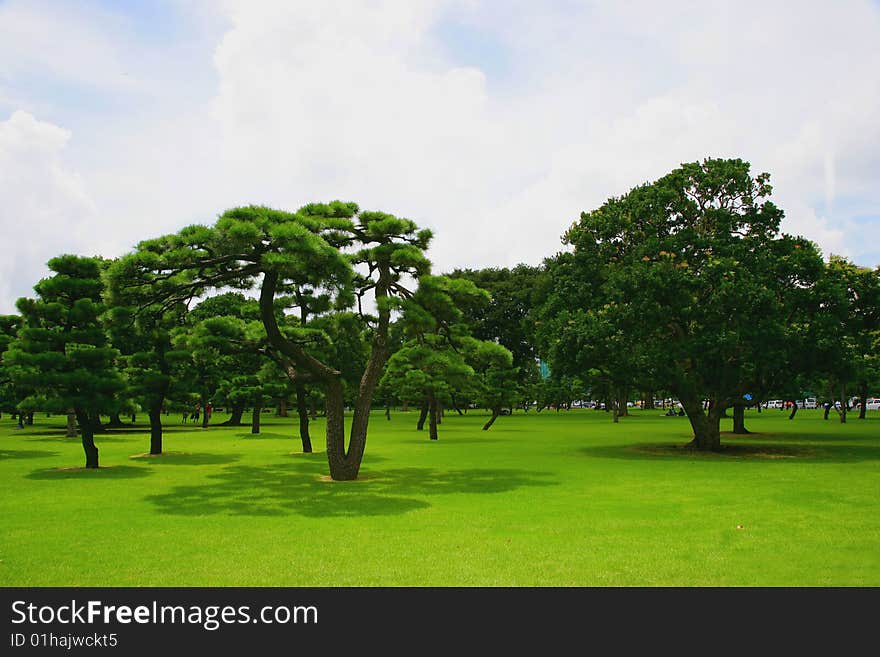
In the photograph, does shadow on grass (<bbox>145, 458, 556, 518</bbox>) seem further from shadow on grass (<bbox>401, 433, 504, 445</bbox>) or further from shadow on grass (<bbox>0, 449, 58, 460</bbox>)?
shadow on grass (<bbox>401, 433, 504, 445</bbox>)

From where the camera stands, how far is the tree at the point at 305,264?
41.2ft

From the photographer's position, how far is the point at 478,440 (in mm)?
30047

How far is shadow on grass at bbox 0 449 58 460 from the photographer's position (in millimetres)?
22000

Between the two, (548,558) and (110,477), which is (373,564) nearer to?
(548,558)

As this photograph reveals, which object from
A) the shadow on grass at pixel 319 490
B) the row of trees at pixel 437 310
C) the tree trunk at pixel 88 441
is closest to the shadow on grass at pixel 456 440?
the row of trees at pixel 437 310

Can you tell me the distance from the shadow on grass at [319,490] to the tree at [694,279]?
773 cm

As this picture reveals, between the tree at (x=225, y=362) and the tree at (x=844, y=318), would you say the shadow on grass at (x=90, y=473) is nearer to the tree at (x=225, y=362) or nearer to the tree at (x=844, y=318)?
the tree at (x=225, y=362)

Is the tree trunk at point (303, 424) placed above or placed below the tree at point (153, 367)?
below

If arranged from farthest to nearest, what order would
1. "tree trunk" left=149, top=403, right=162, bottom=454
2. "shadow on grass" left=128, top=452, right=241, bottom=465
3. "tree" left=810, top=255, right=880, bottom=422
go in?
1. "tree trunk" left=149, top=403, right=162, bottom=454
2. "tree" left=810, top=255, right=880, bottom=422
3. "shadow on grass" left=128, top=452, right=241, bottom=465

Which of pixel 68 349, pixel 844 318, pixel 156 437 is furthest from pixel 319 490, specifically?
pixel 844 318

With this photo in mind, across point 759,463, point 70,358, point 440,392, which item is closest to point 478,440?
point 440,392

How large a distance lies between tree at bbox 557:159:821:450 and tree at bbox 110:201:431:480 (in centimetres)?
899

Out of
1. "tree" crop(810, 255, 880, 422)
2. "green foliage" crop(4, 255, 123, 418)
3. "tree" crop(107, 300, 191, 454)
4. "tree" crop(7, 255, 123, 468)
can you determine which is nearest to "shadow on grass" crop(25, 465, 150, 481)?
"tree" crop(7, 255, 123, 468)

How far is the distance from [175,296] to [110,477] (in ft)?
16.1
